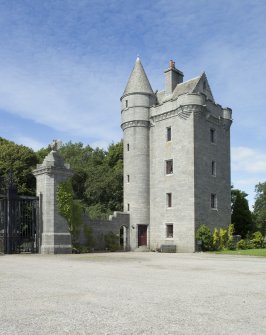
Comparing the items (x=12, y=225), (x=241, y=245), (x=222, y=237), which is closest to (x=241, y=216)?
(x=241, y=245)

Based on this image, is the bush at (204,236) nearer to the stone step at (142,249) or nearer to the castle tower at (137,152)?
the stone step at (142,249)

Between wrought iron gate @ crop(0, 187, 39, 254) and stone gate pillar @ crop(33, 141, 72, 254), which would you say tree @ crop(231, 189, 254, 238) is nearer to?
stone gate pillar @ crop(33, 141, 72, 254)

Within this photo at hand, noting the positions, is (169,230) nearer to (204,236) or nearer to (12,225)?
(204,236)

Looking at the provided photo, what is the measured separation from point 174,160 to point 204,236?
6386 mm

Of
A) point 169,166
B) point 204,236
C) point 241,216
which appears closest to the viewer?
point 204,236

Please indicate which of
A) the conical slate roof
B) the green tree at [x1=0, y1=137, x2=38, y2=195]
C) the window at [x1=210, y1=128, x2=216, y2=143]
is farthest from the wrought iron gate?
the window at [x1=210, y1=128, x2=216, y2=143]

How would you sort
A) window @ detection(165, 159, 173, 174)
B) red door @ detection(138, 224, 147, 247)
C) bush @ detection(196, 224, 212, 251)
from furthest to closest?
red door @ detection(138, 224, 147, 247) < window @ detection(165, 159, 173, 174) < bush @ detection(196, 224, 212, 251)

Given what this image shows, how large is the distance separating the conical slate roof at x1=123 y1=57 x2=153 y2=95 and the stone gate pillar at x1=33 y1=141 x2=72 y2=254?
11962 millimetres

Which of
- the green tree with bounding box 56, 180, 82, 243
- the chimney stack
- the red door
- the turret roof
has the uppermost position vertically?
the chimney stack

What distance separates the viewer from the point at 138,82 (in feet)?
122

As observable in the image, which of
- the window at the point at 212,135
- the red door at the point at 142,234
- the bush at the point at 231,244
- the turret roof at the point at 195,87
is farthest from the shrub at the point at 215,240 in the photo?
the turret roof at the point at 195,87

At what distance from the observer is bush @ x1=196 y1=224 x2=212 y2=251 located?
31938 millimetres

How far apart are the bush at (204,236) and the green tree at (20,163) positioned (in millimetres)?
17750

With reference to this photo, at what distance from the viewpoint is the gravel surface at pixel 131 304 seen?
22.4ft
